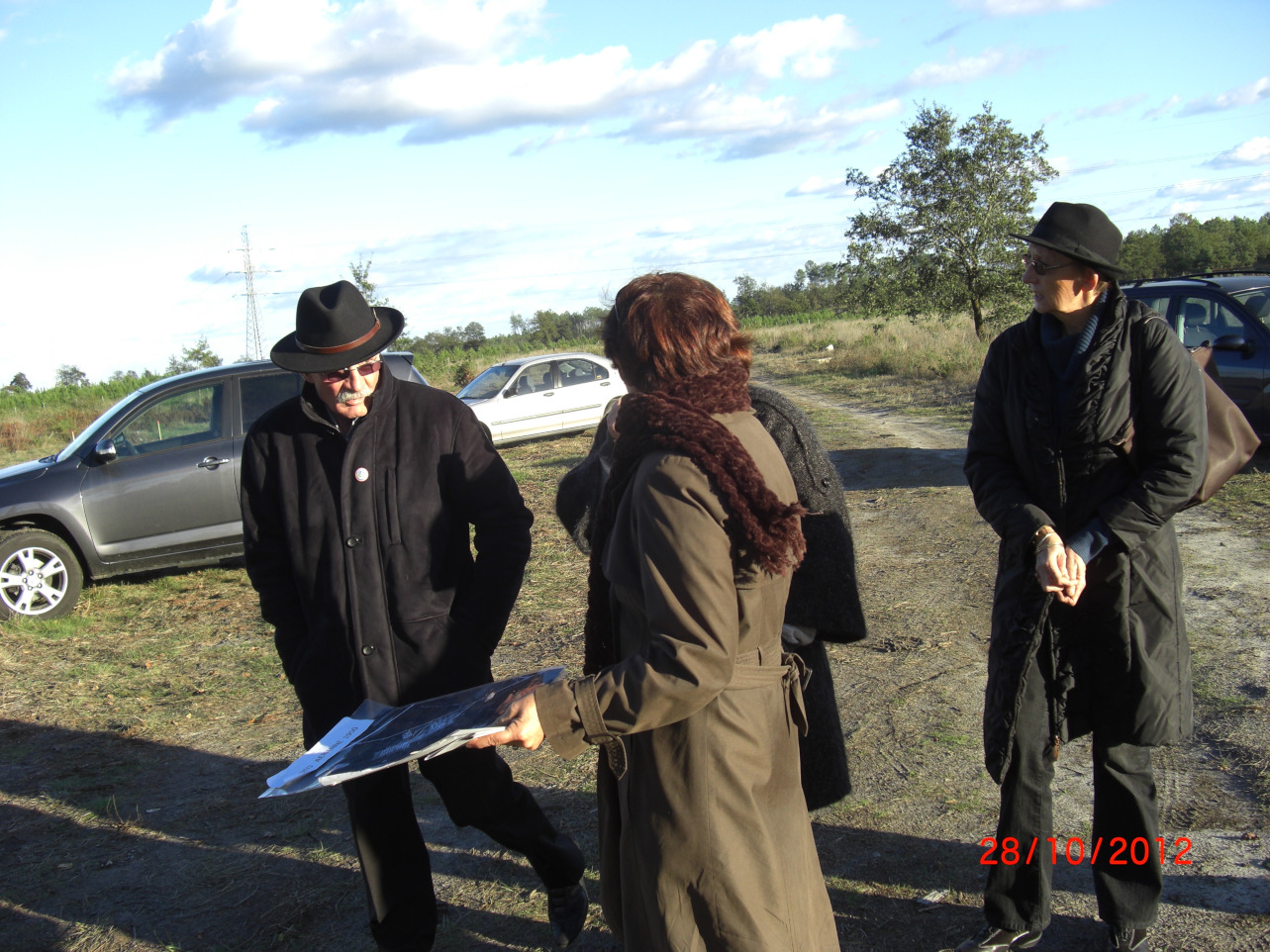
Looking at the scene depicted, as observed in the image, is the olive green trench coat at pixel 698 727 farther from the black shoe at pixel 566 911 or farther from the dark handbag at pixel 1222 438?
the dark handbag at pixel 1222 438

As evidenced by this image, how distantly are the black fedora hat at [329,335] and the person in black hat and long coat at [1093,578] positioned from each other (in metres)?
1.90

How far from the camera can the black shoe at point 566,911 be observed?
9.85 feet

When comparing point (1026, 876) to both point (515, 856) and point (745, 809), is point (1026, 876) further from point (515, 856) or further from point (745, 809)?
point (515, 856)

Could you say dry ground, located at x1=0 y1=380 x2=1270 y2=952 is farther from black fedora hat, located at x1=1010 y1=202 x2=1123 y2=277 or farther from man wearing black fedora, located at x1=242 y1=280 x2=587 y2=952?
black fedora hat, located at x1=1010 y1=202 x2=1123 y2=277

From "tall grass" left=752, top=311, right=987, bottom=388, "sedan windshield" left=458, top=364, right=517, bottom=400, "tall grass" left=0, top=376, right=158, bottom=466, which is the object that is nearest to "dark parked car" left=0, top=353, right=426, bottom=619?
"sedan windshield" left=458, top=364, right=517, bottom=400

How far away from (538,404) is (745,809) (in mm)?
14788

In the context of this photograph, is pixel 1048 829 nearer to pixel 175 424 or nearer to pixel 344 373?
pixel 344 373

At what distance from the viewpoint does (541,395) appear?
16469mm

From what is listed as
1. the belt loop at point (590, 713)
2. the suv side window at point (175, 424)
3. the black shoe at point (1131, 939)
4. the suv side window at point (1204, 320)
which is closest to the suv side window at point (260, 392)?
the suv side window at point (175, 424)

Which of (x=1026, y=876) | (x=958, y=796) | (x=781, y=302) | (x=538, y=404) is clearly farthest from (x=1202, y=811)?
(x=781, y=302)

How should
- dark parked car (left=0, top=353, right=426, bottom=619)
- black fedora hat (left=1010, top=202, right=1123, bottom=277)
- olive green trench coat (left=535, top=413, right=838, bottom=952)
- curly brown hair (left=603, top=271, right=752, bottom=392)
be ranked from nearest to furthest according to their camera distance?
1. olive green trench coat (left=535, top=413, right=838, bottom=952)
2. curly brown hair (left=603, top=271, right=752, bottom=392)
3. black fedora hat (left=1010, top=202, right=1123, bottom=277)
4. dark parked car (left=0, top=353, right=426, bottom=619)

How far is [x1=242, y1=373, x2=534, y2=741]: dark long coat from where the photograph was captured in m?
2.71

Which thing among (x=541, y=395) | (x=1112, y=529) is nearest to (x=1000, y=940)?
(x=1112, y=529)

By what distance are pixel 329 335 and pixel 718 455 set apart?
144 centimetres
